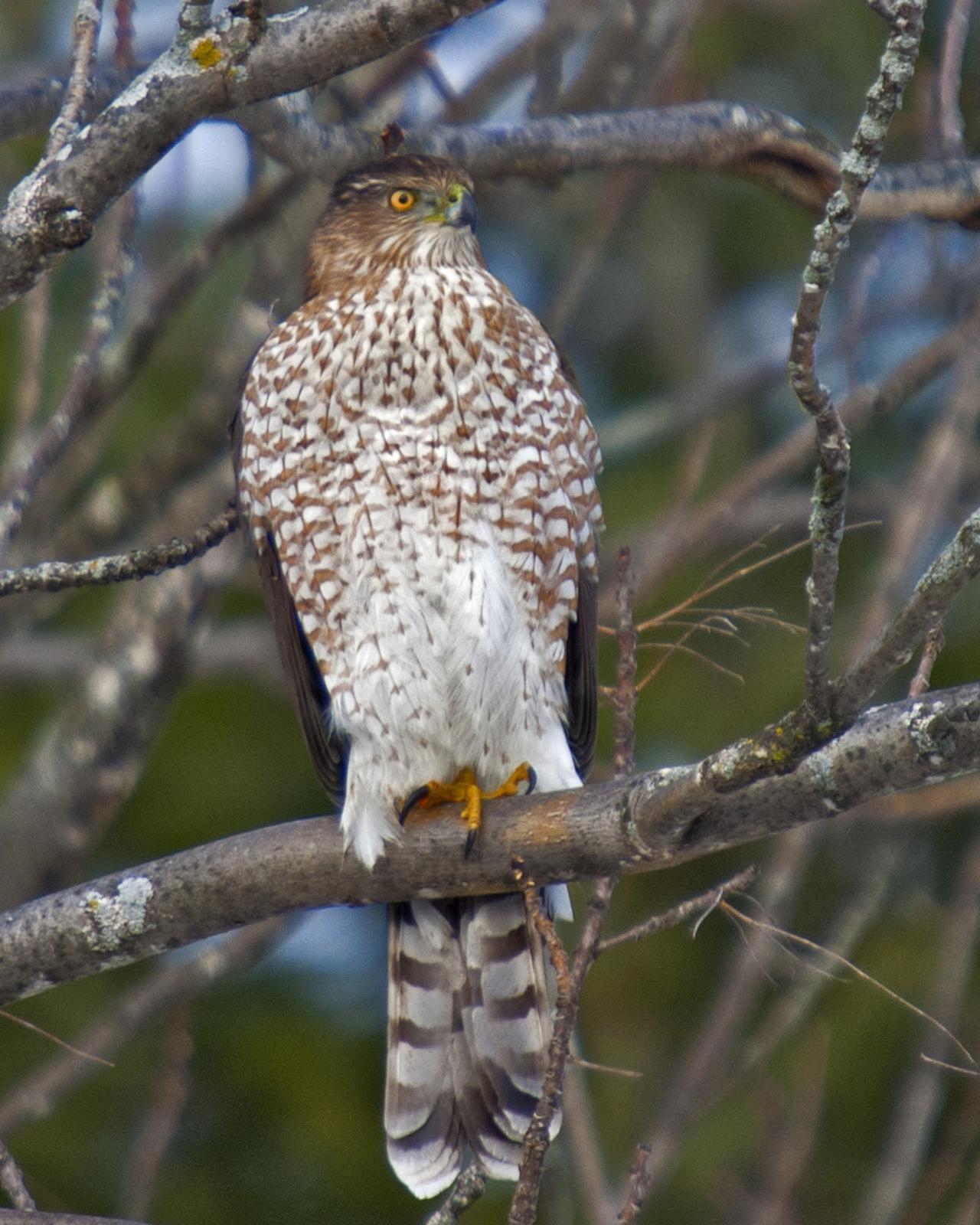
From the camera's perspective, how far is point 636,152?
11.5 feet

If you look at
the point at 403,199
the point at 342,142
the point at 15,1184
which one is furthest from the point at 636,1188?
the point at 403,199

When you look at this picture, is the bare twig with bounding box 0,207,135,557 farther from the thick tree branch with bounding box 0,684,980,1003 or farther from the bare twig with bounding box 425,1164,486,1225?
the bare twig with bounding box 425,1164,486,1225

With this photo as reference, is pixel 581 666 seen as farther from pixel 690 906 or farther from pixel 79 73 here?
pixel 79 73

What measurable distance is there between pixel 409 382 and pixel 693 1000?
292 centimetres

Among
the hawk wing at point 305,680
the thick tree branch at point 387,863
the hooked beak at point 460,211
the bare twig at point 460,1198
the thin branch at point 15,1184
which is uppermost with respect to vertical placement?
the hooked beak at point 460,211

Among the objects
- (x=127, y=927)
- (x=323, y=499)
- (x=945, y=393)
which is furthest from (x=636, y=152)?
(x=945, y=393)

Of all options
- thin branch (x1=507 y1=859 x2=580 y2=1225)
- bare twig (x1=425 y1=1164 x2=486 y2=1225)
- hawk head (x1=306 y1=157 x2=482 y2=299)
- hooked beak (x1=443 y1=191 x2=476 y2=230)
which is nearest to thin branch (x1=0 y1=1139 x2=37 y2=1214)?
bare twig (x1=425 y1=1164 x2=486 y2=1225)

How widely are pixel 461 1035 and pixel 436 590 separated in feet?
3.30

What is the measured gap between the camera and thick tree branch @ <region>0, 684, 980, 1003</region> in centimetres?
254

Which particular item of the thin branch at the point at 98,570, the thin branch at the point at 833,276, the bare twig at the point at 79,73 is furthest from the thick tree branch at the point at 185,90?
the thin branch at the point at 833,276

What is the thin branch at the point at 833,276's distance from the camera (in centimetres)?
195

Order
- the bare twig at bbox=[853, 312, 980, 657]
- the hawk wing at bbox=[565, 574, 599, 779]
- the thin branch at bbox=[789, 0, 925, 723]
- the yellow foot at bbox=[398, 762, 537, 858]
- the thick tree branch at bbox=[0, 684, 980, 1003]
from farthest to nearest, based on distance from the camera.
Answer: the bare twig at bbox=[853, 312, 980, 657] → the hawk wing at bbox=[565, 574, 599, 779] → the yellow foot at bbox=[398, 762, 537, 858] → the thick tree branch at bbox=[0, 684, 980, 1003] → the thin branch at bbox=[789, 0, 925, 723]

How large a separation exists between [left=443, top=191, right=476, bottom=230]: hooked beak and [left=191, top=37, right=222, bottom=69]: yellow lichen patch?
5.26 ft

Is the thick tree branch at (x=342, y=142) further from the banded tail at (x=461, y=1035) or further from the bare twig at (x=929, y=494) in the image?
the banded tail at (x=461, y=1035)
